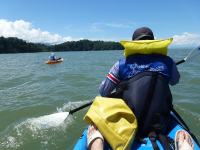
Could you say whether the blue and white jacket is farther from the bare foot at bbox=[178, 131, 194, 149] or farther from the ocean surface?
the ocean surface

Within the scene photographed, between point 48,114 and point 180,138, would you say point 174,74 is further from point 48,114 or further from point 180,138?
point 48,114

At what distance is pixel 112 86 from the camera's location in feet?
6.59

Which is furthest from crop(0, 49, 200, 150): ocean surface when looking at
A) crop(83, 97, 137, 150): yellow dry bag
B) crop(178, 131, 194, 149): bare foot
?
crop(178, 131, 194, 149): bare foot

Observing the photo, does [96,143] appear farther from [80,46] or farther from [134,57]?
[80,46]

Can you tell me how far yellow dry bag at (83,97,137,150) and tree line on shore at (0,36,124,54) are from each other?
Answer: 100m

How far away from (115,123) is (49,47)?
421ft

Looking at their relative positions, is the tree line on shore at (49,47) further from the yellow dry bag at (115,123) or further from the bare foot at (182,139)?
the bare foot at (182,139)

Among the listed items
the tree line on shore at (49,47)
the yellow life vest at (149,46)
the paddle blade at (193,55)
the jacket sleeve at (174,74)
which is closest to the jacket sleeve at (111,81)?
the yellow life vest at (149,46)

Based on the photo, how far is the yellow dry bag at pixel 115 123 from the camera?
1.47 m

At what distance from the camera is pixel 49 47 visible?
121 metres

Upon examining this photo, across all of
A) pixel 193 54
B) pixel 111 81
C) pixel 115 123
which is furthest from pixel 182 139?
pixel 193 54

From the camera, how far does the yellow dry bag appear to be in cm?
147

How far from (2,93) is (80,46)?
4759 inches

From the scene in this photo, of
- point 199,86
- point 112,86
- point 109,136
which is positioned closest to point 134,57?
point 112,86
